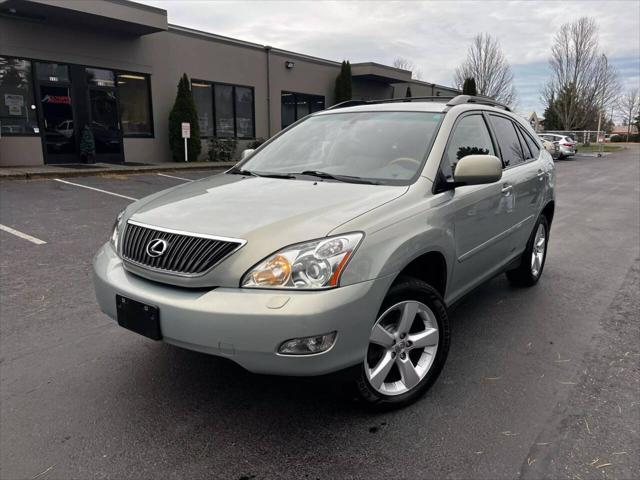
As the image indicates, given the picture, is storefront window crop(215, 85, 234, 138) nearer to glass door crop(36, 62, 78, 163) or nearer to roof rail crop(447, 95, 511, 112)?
glass door crop(36, 62, 78, 163)

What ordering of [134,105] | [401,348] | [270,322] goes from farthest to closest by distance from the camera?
[134,105]
[401,348]
[270,322]

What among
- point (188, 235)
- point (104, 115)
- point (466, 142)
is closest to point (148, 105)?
point (104, 115)

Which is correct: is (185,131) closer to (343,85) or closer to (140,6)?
(140,6)

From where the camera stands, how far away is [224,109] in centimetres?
2045

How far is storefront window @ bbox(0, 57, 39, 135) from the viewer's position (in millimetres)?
13992

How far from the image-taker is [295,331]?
2211 millimetres

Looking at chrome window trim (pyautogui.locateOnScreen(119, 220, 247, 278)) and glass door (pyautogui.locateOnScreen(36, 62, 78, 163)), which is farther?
glass door (pyautogui.locateOnScreen(36, 62, 78, 163))

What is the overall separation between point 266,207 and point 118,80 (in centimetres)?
1601

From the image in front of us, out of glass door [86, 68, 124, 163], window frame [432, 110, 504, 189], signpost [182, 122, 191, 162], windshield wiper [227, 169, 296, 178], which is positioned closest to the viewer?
window frame [432, 110, 504, 189]

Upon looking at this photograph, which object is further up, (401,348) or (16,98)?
(16,98)

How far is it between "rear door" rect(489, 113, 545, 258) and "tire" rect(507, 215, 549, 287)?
177 millimetres

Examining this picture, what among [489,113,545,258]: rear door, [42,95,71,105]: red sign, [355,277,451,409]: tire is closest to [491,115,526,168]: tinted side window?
→ [489,113,545,258]: rear door

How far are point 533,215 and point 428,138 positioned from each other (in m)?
1.84

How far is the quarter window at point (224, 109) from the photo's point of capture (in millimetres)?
19516
